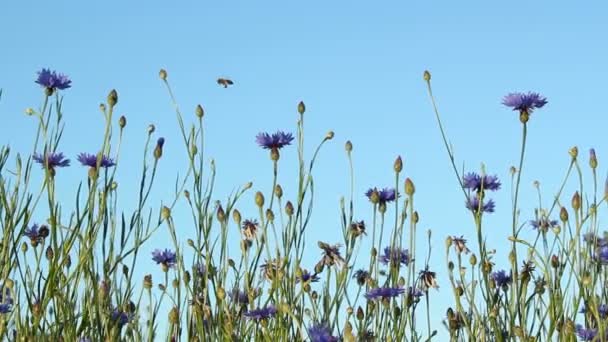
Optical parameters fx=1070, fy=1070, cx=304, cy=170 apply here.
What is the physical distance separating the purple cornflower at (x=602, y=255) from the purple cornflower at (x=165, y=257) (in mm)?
1525

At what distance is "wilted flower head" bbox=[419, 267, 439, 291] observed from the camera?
397cm

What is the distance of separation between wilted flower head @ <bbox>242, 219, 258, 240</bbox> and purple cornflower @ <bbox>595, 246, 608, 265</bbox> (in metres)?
1.22

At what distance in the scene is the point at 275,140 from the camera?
389 cm

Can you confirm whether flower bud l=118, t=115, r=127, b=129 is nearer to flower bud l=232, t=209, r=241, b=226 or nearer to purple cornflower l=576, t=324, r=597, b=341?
flower bud l=232, t=209, r=241, b=226

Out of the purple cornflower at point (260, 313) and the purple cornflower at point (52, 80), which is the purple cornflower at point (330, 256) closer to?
the purple cornflower at point (260, 313)

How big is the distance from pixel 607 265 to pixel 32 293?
1.97 meters

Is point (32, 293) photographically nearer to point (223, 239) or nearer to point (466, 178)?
point (223, 239)

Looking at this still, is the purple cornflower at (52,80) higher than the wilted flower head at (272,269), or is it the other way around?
the purple cornflower at (52,80)

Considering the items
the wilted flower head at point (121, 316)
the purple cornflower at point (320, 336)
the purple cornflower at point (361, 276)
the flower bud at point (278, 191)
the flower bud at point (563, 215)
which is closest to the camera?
the purple cornflower at point (320, 336)

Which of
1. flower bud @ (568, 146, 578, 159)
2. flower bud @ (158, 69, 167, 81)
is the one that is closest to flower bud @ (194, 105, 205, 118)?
flower bud @ (158, 69, 167, 81)

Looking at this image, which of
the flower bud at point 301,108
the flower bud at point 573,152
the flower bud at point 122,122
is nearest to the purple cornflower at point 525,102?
the flower bud at point 573,152

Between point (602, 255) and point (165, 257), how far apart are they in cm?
159

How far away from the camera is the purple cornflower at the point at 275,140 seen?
3.88 m

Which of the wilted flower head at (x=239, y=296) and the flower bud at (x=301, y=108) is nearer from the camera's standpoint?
the wilted flower head at (x=239, y=296)
